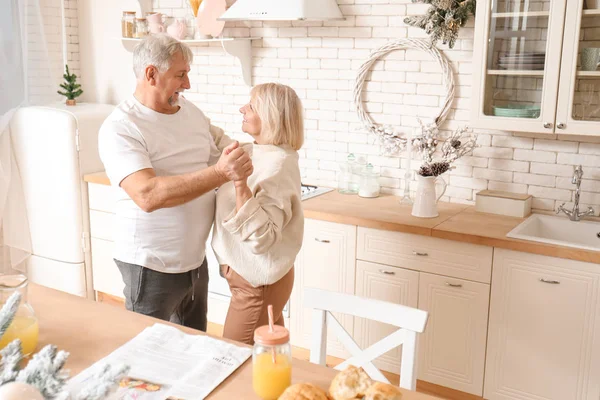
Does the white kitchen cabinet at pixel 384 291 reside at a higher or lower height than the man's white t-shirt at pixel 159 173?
lower

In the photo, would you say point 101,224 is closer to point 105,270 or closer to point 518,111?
point 105,270

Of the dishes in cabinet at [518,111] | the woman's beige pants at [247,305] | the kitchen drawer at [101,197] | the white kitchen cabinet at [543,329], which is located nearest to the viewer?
the woman's beige pants at [247,305]

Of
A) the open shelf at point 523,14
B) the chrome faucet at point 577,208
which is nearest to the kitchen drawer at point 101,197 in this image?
the open shelf at point 523,14

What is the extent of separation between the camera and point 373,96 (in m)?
3.58

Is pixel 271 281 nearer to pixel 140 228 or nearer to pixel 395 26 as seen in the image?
pixel 140 228

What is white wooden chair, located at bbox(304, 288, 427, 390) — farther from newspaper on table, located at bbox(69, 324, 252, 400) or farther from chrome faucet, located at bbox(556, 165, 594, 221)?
chrome faucet, located at bbox(556, 165, 594, 221)

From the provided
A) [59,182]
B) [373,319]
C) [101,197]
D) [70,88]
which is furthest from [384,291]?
[70,88]

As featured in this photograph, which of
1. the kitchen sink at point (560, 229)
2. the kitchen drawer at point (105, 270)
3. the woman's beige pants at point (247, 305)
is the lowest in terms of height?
the kitchen drawer at point (105, 270)

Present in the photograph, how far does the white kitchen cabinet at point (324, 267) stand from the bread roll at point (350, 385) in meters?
1.75

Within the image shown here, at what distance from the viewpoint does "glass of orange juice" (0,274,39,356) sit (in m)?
1.62

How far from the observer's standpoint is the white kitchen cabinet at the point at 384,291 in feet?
10.1

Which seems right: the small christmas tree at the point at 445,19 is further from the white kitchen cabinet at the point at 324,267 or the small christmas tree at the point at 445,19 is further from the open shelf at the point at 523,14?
the white kitchen cabinet at the point at 324,267

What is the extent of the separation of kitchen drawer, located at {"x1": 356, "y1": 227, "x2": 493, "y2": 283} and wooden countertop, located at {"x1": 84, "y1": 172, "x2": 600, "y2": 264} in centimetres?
4

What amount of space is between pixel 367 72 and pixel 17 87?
219cm
